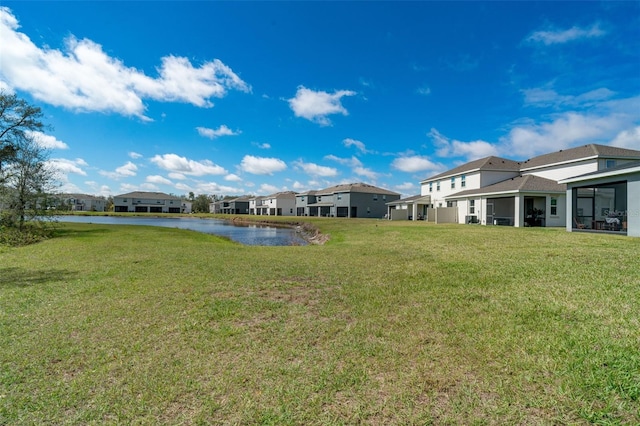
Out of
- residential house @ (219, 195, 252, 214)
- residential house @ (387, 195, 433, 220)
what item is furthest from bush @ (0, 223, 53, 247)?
residential house @ (219, 195, 252, 214)

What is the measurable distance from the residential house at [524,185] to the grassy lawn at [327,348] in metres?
18.3

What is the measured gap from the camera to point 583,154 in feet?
84.3

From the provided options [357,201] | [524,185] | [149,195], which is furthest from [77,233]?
[149,195]

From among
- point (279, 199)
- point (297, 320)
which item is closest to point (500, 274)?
point (297, 320)

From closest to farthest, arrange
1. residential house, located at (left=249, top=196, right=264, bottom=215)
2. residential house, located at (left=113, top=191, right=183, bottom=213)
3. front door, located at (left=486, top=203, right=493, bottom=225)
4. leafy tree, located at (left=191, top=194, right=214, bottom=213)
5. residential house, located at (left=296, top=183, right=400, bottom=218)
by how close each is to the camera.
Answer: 1. front door, located at (left=486, top=203, right=493, bottom=225)
2. residential house, located at (left=296, top=183, right=400, bottom=218)
3. residential house, located at (left=249, top=196, right=264, bottom=215)
4. residential house, located at (left=113, top=191, right=183, bottom=213)
5. leafy tree, located at (left=191, top=194, right=214, bottom=213)

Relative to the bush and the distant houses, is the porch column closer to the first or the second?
the distant houses

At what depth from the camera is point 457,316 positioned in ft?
16.7

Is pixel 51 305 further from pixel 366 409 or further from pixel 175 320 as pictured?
pixel 366 409

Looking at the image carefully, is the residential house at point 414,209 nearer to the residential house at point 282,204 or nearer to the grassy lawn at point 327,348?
the grassy lawn at point 327,348

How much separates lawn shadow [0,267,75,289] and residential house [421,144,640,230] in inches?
980

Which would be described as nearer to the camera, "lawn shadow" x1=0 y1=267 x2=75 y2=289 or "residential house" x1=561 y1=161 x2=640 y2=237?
"lawn shadow" x1=0 y1=267 x2=75 y2=289

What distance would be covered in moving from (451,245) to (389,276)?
253 inches

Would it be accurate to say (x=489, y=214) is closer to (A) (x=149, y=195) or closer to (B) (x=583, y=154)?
(B) (x=583, y=154)

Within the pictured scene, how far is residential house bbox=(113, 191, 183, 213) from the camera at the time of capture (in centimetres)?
9775
